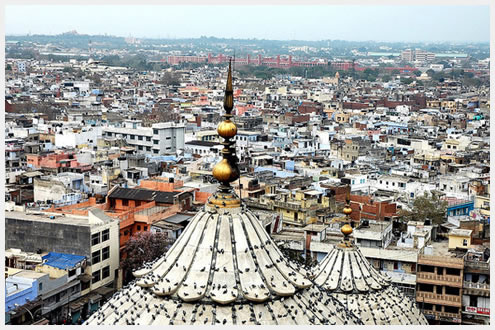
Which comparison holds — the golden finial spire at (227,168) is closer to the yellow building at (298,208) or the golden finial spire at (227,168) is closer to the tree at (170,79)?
the yellow building at (298,208)

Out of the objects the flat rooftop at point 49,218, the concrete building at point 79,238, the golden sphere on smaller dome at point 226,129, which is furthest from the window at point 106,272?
the golden sphere on smaller dome at point 226,129

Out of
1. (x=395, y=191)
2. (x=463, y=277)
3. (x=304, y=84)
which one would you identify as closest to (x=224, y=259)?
(x=463, y=277)

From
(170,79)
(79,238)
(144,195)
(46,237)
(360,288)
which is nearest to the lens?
(360,288)

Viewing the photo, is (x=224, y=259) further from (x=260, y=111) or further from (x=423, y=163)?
(x=260, y=111)

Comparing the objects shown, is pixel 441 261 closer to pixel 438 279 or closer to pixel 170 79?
pixel 438 279

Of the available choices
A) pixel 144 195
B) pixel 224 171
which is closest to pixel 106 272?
pixel 144 195

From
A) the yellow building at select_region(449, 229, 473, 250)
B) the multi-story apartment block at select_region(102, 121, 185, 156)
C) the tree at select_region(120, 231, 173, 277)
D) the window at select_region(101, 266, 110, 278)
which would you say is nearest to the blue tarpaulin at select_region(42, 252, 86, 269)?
the window at select_region(101, 266, 110, 278)

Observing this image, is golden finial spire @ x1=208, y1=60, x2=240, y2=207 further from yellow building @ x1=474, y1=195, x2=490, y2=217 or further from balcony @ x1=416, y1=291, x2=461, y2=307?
yellow building @ x1=474, y1=195, x2=490, y2=217
